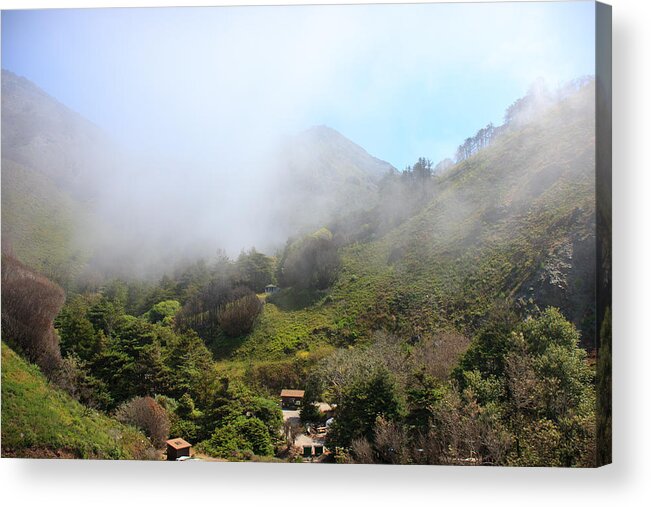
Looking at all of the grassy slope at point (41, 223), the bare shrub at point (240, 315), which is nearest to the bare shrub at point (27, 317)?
the grassy slope at point (41, 223)

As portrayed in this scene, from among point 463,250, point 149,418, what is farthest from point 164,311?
point 463,250

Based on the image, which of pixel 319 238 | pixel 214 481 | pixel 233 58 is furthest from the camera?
pixel 319 238

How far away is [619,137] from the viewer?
10602mm

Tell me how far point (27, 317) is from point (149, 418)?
3.16 meters

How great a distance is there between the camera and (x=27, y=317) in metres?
12.1

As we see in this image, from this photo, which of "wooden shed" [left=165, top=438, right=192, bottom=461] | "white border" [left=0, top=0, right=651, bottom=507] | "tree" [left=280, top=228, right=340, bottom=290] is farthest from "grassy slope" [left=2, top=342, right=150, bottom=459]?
"tree" [left=280, top=228, right=340, bottom=290]

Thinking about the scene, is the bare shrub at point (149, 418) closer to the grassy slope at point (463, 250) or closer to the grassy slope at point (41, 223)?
the grassy slope at point (463, 250)

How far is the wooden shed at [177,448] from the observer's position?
1142 centimetres

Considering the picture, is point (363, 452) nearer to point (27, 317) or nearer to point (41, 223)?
point (27, 317)

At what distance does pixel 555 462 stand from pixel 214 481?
598cm

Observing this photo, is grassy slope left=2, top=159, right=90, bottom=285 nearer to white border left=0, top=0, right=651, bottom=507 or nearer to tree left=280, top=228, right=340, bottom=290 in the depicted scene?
tree left=280, top=228, right=340, bottom=290

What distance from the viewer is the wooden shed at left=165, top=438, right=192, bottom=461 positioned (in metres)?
11.4

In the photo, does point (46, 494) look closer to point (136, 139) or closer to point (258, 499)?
point (258, 499)

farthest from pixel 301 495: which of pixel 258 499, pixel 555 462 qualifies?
pixel 555 462
